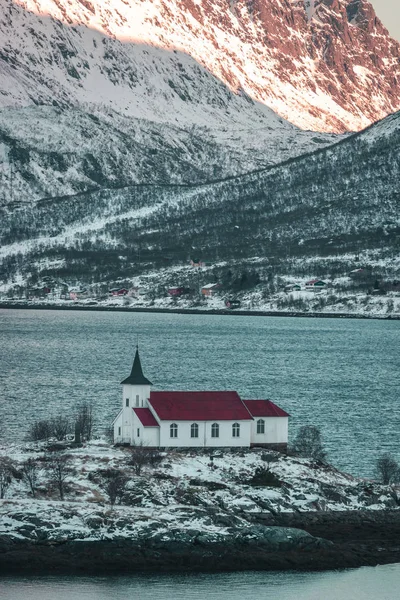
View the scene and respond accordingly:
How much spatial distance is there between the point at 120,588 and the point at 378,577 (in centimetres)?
1212

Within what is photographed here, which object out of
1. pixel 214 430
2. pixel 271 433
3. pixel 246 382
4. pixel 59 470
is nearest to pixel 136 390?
pixel 214 430

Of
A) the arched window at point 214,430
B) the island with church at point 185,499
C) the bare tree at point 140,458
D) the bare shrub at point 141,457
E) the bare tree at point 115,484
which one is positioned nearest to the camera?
the island with church at point 185,499

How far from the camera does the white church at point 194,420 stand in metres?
83.9

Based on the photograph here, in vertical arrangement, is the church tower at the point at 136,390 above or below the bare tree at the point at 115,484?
above

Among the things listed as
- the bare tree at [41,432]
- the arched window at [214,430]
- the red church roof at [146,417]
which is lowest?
the bare tree at [41,432]

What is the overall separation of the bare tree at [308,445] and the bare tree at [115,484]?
14.3 metres

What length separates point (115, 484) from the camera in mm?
74438

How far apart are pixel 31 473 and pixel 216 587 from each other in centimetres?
1517

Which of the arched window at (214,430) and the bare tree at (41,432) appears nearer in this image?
the arched window at (214,430)

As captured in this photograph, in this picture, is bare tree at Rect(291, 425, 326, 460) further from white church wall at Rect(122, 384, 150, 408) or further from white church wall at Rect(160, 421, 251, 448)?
white church wall at Rect(122, 384, 150, 408)

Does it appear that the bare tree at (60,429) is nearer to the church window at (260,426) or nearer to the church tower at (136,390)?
the church tower at (136,390)

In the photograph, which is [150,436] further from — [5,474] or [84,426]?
[5,474]

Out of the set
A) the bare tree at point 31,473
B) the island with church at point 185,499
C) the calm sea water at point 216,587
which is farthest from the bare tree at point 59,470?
the calm sea water at point 216,587

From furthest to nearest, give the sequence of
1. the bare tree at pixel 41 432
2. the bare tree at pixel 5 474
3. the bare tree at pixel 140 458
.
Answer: the bare tree at pixel 41 432 < the bare tree at pixel 140 458 < the bare tree at pixel 5 474
